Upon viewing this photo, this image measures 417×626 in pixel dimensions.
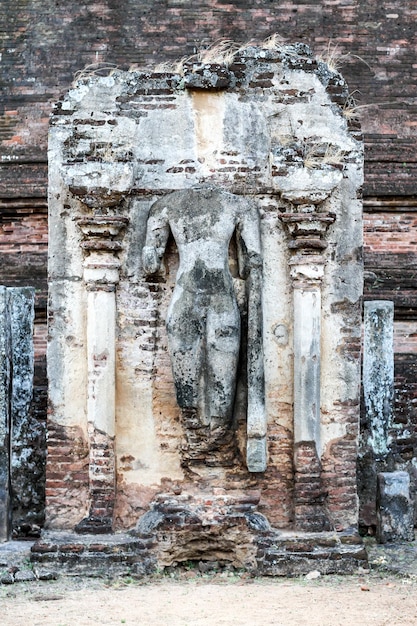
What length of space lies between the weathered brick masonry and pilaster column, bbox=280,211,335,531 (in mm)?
5859

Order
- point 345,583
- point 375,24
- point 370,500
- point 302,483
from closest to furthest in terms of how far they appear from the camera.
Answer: point 345,583, point 302,483, point 370,500, point 375,24

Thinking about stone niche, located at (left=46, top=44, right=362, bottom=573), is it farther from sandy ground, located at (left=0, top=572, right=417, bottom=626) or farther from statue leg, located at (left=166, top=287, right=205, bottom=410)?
sandy ground, located at (left=0, top=572, right=417, bottom=626)

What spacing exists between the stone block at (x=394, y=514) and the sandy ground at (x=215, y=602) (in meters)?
0.96

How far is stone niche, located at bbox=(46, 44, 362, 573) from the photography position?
26.5 ft

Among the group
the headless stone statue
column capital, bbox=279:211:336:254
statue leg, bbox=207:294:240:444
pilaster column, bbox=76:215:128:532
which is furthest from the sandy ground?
column capital, bbox=279:211:336:254

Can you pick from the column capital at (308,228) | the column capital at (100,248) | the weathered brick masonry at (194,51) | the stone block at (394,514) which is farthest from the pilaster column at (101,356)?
the weathered brick masonry at (194,51)

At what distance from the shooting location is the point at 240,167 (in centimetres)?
845

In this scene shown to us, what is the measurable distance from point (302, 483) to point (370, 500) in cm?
114

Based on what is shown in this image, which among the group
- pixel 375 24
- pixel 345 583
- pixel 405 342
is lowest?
pixel 345 583

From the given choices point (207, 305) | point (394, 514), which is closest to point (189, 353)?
point (207, 305)

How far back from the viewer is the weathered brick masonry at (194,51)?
14297 mm

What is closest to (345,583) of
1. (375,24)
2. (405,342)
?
(405,342)

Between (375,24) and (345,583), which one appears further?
(375,24)

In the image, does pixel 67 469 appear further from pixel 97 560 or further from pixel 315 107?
pixel 315 107
